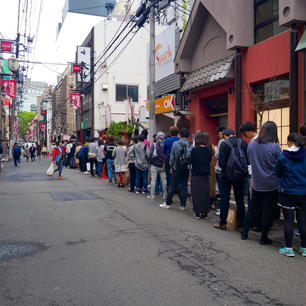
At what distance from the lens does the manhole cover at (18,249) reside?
5254mm

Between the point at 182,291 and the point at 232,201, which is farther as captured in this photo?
the point at 232,201

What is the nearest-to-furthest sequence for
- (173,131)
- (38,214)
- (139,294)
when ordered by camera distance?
(139,294), (38,214), (173,131)

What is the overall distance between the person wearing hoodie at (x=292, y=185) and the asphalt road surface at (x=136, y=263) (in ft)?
1.17

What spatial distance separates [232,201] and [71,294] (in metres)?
6.18

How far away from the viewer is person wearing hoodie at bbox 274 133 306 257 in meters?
5.27

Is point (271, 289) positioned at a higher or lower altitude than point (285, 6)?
lower

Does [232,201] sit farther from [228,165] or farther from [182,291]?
[182,291]

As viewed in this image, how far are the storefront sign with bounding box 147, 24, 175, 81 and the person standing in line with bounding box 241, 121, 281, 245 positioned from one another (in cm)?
1298

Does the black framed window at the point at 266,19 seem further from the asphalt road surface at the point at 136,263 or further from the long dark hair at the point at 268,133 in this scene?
the asphalt road surface at the point at 136,263

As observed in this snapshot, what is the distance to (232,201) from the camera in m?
9.28

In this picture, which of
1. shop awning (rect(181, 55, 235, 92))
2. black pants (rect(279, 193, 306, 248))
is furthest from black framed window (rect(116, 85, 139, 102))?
black pants (rect(279, 193, 306, 248))

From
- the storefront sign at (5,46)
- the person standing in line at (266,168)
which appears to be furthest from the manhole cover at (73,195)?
the storefront sign at (5,46)

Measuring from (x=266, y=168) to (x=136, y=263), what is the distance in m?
2.57

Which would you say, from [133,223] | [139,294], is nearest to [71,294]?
[139,294]
